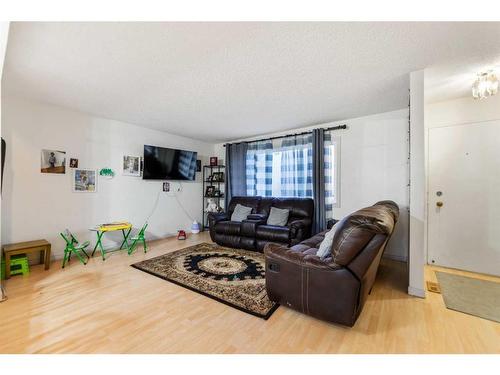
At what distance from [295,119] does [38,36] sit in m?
3.13

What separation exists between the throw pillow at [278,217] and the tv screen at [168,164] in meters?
2.10

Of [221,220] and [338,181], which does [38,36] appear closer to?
[221,220]

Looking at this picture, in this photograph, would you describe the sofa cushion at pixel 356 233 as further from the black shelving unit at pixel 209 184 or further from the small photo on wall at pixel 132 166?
the black shelving unit at pixel 209 184

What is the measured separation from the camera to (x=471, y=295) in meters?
2.21

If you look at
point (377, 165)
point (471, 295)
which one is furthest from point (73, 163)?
point (471, 295)

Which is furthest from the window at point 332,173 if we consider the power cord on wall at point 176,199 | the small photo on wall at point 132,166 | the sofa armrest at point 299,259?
the small photo on wall at point 132,166

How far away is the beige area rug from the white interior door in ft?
1.22

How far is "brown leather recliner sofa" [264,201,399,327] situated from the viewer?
5.16 ft

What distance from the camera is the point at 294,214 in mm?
3920

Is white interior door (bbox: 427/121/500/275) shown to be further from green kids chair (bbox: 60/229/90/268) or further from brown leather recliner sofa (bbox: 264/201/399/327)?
green kids chair (bbox: 60/229/90/268)

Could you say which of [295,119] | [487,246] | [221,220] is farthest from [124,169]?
[487,246]

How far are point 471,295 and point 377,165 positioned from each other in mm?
1932

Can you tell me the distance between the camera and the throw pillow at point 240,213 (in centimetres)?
418
